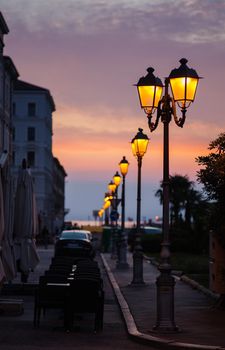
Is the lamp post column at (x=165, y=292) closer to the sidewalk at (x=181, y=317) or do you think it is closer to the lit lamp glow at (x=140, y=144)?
the sidewalk at (x=181, y=317)

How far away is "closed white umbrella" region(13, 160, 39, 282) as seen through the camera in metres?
21.7

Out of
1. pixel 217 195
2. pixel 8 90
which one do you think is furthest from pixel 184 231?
pixel 217 195

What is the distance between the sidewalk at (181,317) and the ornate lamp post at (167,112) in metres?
0.38

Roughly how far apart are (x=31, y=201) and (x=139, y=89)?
8583 mm

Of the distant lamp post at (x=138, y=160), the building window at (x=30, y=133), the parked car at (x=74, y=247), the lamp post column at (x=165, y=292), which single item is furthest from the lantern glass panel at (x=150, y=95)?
the building window at (x=30, y=133)

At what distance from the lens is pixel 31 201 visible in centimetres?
2209

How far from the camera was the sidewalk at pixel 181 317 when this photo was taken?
12180mm

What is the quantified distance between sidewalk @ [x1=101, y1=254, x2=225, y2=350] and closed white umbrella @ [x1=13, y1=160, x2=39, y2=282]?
2.50 meters

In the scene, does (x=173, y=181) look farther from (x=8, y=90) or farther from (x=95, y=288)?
(x=95, y=288)

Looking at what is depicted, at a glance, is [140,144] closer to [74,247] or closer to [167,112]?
[167,112]

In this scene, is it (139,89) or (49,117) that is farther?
(49,117)

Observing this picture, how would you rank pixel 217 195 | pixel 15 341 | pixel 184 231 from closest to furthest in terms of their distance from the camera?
pixel 15 341 → pixel 217 195 → pixel 184 231

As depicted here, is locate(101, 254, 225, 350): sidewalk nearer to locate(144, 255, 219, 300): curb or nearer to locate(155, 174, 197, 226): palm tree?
locate(144, 255, 219, 300): curb

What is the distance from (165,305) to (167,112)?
10.5 ft
